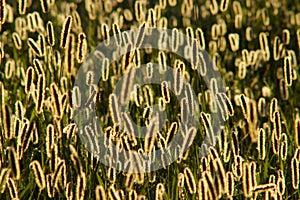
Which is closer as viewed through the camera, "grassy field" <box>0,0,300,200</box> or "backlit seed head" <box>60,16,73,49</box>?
"grassy field" <box>0,0,300,200</box>

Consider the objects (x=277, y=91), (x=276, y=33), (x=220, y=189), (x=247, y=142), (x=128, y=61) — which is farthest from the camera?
(x=276, y=33)

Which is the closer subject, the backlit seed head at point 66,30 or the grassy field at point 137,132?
the grassy field at point 137,132

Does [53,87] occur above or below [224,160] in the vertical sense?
above

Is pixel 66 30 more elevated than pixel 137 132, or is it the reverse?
pixel 66 30

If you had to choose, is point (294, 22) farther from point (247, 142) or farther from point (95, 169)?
point (95, 169)

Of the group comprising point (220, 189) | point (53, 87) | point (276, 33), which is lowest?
point (220, 189)

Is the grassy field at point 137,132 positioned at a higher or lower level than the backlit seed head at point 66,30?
lower

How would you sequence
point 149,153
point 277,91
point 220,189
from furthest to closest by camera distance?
point 277,91
point 149,153
point 220,189

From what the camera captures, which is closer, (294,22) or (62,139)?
(62,139)

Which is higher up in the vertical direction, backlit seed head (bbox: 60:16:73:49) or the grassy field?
backlit seed head (bbox: 60:16:73:49)

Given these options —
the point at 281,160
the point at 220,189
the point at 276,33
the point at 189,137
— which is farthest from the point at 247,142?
the point at 276,33

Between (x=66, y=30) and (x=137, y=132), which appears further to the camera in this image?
(x=137, y=132)
